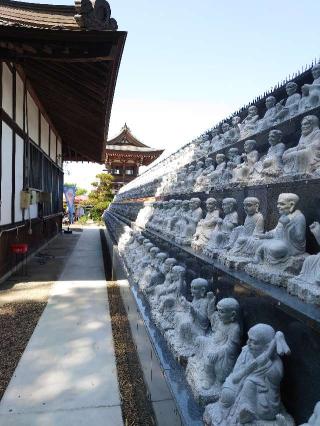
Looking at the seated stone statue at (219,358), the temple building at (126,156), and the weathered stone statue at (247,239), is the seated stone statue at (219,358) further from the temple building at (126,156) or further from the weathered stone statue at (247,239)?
the temple building at (126,156)

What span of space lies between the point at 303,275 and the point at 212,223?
6.52 ft

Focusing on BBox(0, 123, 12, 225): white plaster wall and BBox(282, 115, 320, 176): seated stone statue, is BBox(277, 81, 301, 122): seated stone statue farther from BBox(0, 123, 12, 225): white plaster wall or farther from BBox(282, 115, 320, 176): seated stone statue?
BBox(0, 123, 12, 225): white plaster wall

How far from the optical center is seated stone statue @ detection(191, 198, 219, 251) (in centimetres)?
413

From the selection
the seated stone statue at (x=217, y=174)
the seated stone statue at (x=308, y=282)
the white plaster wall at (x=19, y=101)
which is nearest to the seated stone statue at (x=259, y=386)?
the seated stone statue at (x=308, y=282)

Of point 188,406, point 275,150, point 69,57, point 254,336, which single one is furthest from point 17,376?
point 69,57

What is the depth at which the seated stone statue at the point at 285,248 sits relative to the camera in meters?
2.38

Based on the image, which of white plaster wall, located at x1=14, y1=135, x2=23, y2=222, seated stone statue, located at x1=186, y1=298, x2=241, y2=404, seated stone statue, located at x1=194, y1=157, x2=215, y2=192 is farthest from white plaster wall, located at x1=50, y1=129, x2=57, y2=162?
seated stone statue, located at x1=186, y1=298, x2=241, y2=404

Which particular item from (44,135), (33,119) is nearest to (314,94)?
(33,119)

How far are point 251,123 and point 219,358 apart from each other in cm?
414

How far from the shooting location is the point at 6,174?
29.5ft

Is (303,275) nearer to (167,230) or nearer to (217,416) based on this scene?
(217,416)

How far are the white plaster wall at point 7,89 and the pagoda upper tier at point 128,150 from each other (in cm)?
2177

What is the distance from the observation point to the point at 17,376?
4273 millimetres

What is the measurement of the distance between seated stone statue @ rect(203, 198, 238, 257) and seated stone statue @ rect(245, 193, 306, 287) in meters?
1.04
